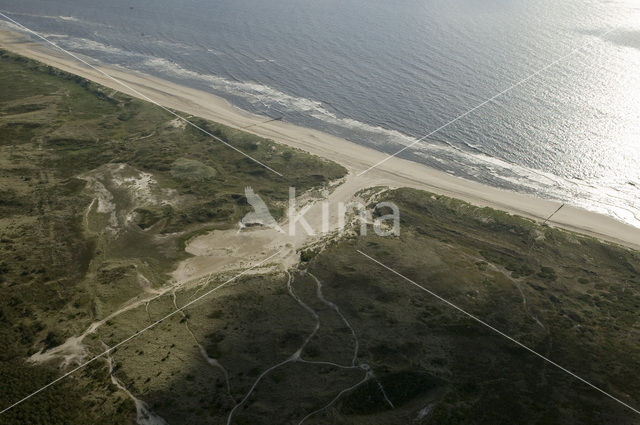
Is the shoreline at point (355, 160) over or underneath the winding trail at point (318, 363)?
over

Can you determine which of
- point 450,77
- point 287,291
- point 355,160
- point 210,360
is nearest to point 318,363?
point 210,360

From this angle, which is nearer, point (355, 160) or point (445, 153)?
point (355, 160)

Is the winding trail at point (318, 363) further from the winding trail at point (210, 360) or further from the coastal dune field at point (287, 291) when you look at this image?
the winding trail at point (210, 360)

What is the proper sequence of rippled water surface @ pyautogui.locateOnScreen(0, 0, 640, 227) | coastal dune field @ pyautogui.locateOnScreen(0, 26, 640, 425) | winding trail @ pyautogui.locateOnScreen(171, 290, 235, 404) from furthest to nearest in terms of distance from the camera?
rippled water surface @ pyautogui.locateOnScreen(0, 0, 640, 227) → winding trail @ pyautogui.locateOnScreen(171, 290, 235, 404) → coastal dune field @ pyautogui.locateOnScreen(0, 26, 640, 425)

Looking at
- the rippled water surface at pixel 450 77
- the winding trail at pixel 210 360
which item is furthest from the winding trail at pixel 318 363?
the rippled water surface at pixel 450 77

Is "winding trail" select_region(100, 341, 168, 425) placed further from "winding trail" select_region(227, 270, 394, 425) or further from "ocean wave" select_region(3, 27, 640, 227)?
"ocean wave" select_region(3, 27, 640, 227)

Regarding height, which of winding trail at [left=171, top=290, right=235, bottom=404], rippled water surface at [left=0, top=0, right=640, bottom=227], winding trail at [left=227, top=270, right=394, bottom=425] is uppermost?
rippled water surface at [left=0, top=0, right=640, bottom=227]

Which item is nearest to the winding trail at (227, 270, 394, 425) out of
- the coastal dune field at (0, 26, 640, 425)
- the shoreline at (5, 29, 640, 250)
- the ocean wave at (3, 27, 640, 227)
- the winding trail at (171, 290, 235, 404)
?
the coastal dune field at (0, 26, 640, 425)

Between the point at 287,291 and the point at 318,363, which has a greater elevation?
the point at 318,363

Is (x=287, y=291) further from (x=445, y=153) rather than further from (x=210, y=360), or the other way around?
(x=445, y=153)
